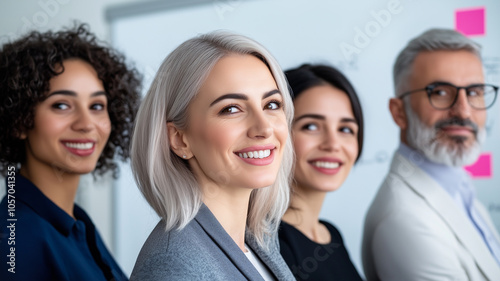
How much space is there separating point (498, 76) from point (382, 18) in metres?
0.71

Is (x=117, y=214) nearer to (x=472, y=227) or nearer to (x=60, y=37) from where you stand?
(x=60, y=37)

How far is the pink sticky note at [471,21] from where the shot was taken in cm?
288

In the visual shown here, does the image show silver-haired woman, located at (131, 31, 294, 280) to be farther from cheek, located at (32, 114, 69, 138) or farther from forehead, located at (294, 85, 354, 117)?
cheek, located at (32, 114, 69, 138)

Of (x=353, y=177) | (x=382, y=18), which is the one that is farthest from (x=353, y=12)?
(x=353, y=177)

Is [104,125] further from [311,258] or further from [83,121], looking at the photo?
[311,258]

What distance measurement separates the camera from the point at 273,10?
3.19 meters

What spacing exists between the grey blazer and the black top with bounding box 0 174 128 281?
546 millimetres

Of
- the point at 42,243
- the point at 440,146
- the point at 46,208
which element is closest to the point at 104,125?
the point at 46,208

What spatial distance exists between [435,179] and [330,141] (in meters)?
0.53

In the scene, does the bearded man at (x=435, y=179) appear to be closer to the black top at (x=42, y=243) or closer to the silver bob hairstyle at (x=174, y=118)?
the silver bob hairstyle at (x=174, y=118)

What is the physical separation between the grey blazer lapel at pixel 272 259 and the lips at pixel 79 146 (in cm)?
69

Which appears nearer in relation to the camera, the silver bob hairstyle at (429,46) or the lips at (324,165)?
the lips at (324,165)

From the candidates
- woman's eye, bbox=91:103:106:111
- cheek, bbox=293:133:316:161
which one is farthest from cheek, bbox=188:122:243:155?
woman's eye, bbox=91:103:106:111

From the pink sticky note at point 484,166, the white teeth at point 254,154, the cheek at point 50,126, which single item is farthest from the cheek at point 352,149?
the pink sticky note at point 484,166
